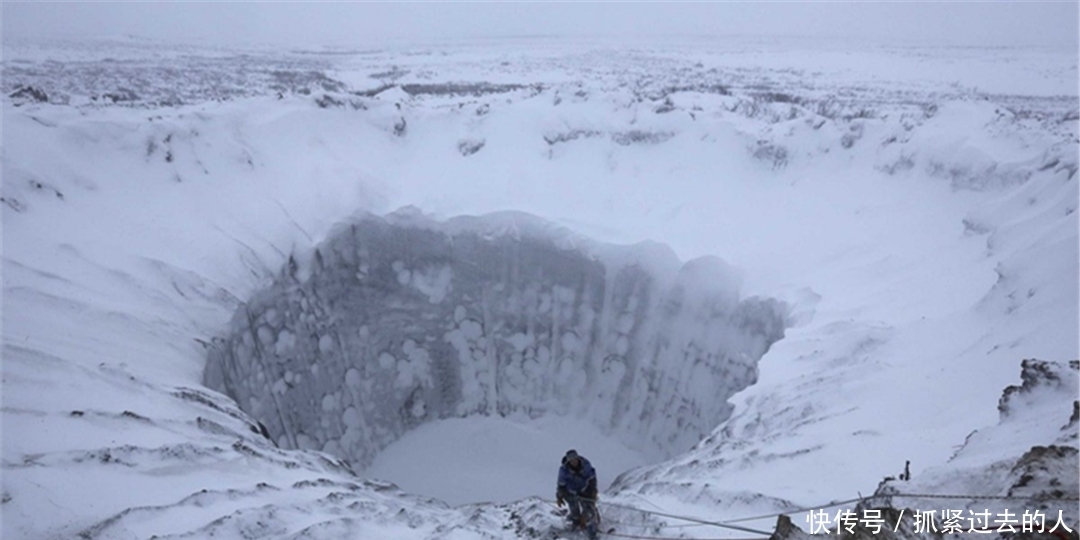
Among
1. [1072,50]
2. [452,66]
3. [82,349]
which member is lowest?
[82,349]

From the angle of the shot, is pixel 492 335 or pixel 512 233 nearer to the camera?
pixel 512 233

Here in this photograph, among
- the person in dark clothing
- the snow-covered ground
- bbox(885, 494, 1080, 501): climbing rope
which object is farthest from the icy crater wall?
bbox(885, 494, 1080, 501): climbing rope

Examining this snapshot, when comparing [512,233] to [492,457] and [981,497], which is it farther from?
[981,497]

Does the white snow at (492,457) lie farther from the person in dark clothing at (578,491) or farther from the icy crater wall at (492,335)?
the person in dark clothing at (578,491)

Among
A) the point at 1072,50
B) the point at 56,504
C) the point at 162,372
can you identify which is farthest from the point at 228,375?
the point at 1072,50

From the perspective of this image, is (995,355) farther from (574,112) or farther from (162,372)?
(574,112)

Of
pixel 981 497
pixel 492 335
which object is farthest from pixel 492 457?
pixel 981 497
